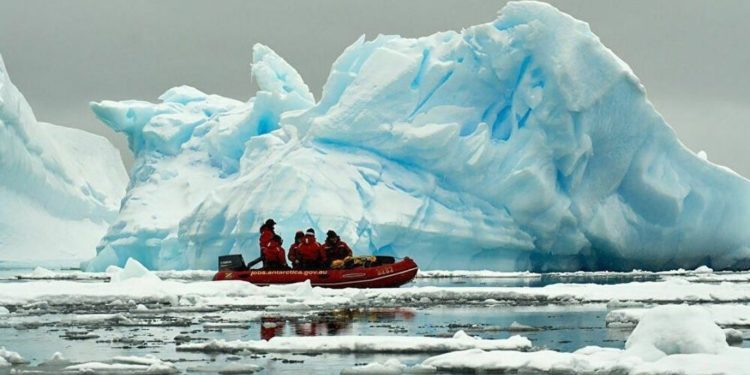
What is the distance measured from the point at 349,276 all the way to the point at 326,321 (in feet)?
20.7

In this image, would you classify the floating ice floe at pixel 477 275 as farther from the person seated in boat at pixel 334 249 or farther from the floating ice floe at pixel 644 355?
the floating ice floe at pixel 644 355

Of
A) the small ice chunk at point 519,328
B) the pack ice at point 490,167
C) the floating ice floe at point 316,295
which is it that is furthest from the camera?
the pack ice at point 490,167

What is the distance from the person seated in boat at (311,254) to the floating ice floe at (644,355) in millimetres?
11392

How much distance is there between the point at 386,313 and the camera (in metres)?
15.3

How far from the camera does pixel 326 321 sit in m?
13.7

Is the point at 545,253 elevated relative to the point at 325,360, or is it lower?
elevated

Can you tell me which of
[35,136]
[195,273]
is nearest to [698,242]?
[195,273]

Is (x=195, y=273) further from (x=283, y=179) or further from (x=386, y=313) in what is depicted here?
(x=386, y=313)

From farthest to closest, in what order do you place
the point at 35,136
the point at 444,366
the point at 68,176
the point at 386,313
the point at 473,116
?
the point at 68,176, the point at 35,136, the point at 473,116, the point at 386,313, the point at 444,366

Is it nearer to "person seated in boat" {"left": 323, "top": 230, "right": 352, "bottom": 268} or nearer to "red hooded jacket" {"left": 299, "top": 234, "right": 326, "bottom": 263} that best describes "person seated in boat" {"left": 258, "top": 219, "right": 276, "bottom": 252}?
"red hooded jacket" {"left": 299, "top": 234, "right": 326, "bottom": 263}

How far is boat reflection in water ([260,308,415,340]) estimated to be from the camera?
12.2 meters

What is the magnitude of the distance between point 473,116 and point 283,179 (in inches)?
202

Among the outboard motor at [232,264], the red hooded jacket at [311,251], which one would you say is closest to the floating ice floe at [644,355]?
the red hooded jacket at [311,251]

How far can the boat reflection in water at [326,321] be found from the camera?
1217 centimetres
